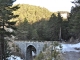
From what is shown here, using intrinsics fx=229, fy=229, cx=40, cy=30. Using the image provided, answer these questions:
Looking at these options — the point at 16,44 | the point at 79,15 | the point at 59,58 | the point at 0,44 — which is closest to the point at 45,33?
the point at 16,44

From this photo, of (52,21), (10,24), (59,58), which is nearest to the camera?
(59,58)

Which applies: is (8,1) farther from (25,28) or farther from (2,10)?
(25,28)

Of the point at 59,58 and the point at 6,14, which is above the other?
the point at 6,14

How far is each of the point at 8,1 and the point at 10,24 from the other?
240 cm

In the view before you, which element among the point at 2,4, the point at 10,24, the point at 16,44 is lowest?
the point at 16,44

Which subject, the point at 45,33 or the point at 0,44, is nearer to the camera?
the point at 0,44

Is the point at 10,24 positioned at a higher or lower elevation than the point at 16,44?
higher

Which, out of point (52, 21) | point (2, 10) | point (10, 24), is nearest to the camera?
point (2, 10)

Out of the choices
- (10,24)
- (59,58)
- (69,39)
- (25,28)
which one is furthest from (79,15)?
(25,28)

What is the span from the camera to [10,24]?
23844 mm

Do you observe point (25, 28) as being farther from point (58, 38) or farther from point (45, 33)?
point (58, 38)

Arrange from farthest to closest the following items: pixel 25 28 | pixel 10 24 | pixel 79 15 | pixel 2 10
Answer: pixel 25 28 < pixel 79 15 < pixel 10 24 < pixel 2 10

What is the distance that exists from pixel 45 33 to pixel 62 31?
501 centimetres

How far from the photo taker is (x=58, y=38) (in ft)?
194
